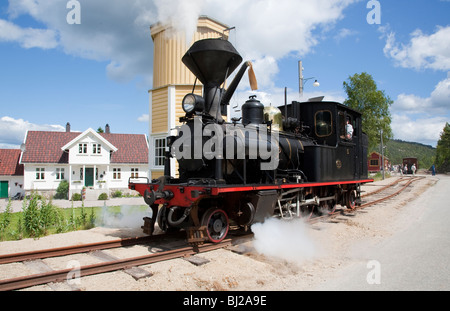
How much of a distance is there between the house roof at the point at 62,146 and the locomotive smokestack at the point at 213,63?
2245 centimetres

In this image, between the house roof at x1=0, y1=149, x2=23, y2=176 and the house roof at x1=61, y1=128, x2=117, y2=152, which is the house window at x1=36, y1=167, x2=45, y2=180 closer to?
the house roof at x1=61, y1=128, x2=117, y2=152

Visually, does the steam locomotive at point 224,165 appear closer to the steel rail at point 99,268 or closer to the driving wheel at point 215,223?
the driving wheel at point 215,223

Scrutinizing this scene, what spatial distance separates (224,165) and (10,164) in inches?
1207

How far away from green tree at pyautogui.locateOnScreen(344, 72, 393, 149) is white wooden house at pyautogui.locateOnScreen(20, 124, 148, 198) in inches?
949

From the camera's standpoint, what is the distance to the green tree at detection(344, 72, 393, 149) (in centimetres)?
3341

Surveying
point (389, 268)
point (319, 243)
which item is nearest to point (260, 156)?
point (319, 243)

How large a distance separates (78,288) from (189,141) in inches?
138

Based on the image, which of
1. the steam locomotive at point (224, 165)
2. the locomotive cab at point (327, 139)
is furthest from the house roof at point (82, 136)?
the steam locomotive at point (224, 165)

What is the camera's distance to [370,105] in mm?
33750

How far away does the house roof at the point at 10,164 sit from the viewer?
28.5 m

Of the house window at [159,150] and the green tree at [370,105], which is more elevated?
the green tree at [370,105]

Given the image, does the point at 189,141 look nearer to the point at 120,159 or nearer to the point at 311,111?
the point at 311,111

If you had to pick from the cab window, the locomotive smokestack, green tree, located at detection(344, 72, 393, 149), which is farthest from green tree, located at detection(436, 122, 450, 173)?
the locomotive smokestack
